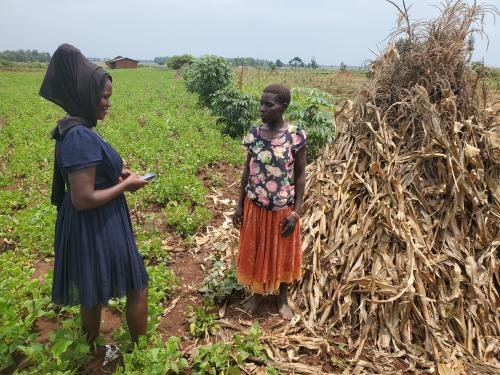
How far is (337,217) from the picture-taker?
3.59 metres

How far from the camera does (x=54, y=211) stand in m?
4.99

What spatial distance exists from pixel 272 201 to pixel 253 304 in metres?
1.01

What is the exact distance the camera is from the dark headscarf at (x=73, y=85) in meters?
2.01

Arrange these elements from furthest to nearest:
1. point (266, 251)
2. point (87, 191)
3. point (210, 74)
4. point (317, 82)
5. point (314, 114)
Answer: point (317, 82) < point (210, 74) < point (314, 114) < point (266, 251) < point (87, 191)

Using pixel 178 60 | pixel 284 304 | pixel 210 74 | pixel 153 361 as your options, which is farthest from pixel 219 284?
pixel 178 60

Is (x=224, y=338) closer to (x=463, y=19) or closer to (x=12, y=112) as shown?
(x=463, y=19)

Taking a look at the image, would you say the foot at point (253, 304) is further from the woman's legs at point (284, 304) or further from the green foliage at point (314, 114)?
the green foliage at point (314, 114)

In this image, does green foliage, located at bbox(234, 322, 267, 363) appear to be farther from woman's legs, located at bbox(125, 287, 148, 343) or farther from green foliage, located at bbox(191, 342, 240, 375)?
woman's legs, located at bbox(125, 287, 148, 343)

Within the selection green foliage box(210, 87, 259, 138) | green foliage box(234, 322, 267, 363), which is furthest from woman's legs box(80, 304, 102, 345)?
green foliage box(210, 87, 259, 138)

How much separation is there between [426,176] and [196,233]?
268 cm

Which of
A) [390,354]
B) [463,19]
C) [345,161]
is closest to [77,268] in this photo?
[390,354]

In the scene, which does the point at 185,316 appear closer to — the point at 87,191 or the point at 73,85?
the point at 87,191

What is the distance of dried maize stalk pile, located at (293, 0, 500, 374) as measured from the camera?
119 inches

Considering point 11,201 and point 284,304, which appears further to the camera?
point 11,201
